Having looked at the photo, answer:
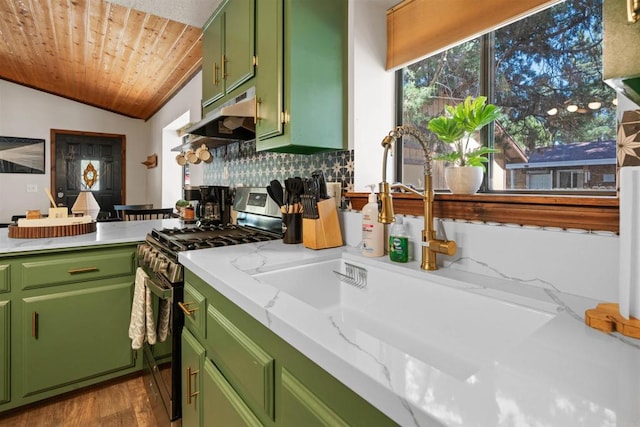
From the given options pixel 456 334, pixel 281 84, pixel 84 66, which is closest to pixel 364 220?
pixel 456 334

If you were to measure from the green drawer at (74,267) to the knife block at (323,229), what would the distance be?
1.16 metres

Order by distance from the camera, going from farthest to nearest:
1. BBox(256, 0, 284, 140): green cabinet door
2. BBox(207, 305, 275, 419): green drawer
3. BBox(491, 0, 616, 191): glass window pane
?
BBox(256, 0, 284, 140): green cabinet door → BBox(491, 0, 616, 191): glass window pane → BBox(207, 305, 275, 419): green drawer

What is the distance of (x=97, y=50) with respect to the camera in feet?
11.4

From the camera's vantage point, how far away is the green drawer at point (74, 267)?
5.57ft

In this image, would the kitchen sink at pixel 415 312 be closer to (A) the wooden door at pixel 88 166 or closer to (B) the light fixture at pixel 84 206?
(B) the light fixture at pixel 84 206

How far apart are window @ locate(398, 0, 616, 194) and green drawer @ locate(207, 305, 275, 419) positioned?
3.35 ft

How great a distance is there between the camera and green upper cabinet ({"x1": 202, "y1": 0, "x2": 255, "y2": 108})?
5.65ft

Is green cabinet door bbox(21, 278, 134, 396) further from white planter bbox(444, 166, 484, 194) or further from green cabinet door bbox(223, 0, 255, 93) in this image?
white planter bbox(444, 166, 484, 194)

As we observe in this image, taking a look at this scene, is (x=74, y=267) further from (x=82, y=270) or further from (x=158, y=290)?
(x=158, y=290)

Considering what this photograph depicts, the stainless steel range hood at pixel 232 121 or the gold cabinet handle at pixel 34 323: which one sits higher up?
the stainless steel range hood at pixel 232 121

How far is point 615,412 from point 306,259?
3.04 feet

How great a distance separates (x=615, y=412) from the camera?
1.24 ft

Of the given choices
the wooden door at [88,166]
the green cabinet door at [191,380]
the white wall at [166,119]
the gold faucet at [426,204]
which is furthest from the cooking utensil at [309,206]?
the wooden door at [88,166]

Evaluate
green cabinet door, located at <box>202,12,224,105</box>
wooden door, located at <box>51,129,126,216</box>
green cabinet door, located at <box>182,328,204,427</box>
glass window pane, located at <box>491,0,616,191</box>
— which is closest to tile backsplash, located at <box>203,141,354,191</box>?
green cabinet door, located at <box>202,12,224,105</box>
